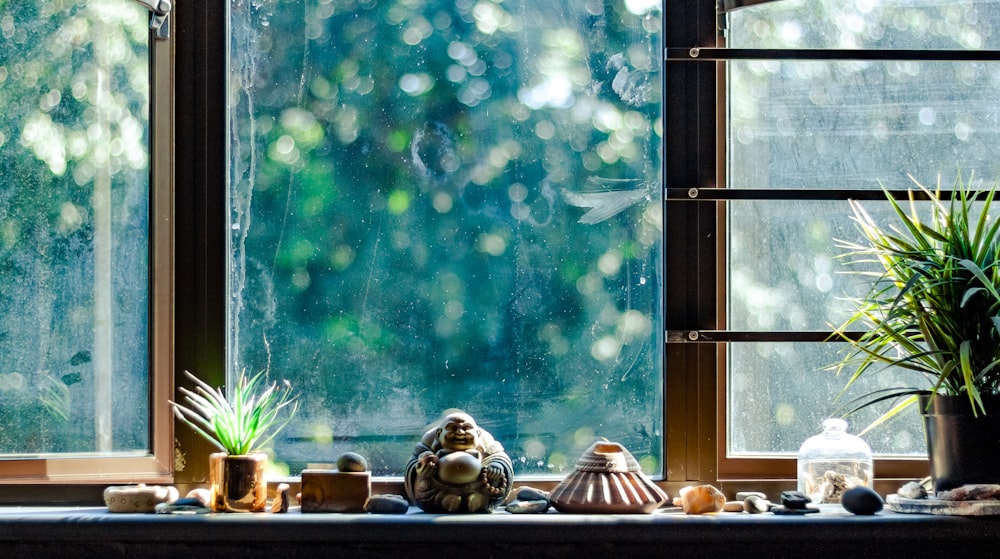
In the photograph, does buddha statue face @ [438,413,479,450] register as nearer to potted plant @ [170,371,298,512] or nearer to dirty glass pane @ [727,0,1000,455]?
potted plant @ [170,371,298,512]

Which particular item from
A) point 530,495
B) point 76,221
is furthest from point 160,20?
point 530,495

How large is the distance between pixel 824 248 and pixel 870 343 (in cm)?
30

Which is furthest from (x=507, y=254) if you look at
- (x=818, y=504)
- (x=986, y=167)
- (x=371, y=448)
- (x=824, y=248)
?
(x=986, y=167)

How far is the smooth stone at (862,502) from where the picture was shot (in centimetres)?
221

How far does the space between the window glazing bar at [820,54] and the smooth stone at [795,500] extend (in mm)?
1053

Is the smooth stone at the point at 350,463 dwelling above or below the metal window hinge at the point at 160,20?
below

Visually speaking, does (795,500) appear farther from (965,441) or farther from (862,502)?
(965,441)

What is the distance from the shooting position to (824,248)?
8.38ft

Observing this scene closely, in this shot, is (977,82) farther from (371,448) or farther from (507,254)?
(371,448)

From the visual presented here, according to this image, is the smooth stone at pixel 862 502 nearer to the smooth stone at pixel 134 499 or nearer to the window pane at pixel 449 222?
the window pane at pixel 449 222

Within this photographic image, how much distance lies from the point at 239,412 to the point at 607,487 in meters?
0.85

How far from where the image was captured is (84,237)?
2.50 metres

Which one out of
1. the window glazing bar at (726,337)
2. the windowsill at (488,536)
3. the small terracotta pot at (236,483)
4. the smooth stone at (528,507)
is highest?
the window glazing bar at (726,337)

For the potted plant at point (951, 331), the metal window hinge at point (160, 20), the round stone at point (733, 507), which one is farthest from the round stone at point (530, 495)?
the metal window hinge at point (160, 20)
